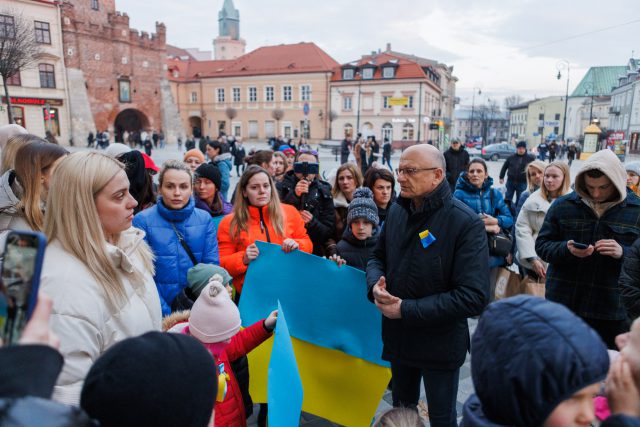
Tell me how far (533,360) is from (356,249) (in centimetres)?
262

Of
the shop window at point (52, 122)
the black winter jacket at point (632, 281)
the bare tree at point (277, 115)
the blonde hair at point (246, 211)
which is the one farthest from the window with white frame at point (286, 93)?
the black winter jacket at point (632, 281)

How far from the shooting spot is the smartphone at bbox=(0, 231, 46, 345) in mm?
847

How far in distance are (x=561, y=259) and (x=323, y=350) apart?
1.85 metres

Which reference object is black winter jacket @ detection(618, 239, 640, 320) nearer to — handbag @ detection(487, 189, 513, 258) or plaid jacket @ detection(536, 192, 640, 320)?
plaid jacket @ detection(536, 192, 640, 320)

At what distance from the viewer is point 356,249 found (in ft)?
12.2

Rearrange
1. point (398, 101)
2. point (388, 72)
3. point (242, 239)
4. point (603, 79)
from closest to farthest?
point (242, 239) → point (398, 101) → point (388, 72) → point (603, 79)

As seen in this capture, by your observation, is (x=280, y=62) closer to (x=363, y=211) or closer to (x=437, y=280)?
(x=363, y=211)

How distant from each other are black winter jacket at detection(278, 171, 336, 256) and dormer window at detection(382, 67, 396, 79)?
51288 millimetres

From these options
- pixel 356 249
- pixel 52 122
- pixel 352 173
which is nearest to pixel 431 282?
pixel 356 249

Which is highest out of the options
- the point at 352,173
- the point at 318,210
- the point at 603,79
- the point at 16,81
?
the point at 603,79

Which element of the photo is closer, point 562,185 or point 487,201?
point 562,185

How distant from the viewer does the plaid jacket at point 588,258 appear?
298 cm

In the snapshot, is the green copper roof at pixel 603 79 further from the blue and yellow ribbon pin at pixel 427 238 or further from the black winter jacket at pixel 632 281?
the blue and yellow ribbon pin at pixel 427 238

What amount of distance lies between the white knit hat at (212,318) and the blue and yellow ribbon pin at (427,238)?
1096mm
